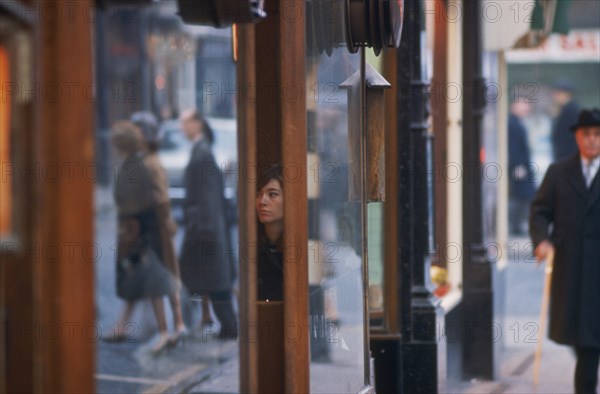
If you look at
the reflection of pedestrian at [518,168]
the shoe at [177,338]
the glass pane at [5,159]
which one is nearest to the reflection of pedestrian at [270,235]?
the glass pane at [5,159]

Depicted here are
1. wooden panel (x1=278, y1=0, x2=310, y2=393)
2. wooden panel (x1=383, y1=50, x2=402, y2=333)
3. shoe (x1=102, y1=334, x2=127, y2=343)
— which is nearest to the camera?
wooden panel (x1=278, y1=0, x2=310, y2=393)

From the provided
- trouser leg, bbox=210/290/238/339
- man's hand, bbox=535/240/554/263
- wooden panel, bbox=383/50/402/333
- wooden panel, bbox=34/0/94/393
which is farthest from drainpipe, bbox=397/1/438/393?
wooden panel, bbox=34/0/94/393

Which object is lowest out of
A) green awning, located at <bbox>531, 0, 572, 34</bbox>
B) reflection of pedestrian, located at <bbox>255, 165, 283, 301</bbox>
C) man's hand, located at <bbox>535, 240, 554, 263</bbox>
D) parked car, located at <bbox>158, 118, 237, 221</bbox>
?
man's hand, located at <bbox>535, 240, 554, 263</bbox>

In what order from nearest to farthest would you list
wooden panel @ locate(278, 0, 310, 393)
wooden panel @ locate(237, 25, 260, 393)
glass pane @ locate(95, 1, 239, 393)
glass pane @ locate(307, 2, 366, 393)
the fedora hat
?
wooden panel @ locate(278, 0, 310, 393) → wooden panel @ locate(237, 25, 260, 393) → glass pane @ locate(307, 2, 366, 393) → the fedora hat → glass pane @ locate(95, 1, 239, 393)

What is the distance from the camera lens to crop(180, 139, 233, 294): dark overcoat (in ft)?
28.9

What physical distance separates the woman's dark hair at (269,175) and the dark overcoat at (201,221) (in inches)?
135

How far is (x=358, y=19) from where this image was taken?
5.73 metres

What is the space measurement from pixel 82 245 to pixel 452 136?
6.41 m

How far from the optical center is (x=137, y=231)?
9016mm

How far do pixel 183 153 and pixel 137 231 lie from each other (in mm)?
6161

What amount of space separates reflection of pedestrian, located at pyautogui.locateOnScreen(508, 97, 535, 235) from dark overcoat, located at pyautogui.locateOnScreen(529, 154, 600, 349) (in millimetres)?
6141

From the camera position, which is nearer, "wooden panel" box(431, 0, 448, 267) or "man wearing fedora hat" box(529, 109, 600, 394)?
"man wearing fedora hat" box(529, 109, 600, 394)

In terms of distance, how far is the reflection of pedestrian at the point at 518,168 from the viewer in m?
14.3

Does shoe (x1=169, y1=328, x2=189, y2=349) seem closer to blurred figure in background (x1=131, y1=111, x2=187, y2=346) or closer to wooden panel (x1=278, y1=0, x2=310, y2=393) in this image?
blurred figure in background (x1=131, y1=111, x2=187, y2=346)
